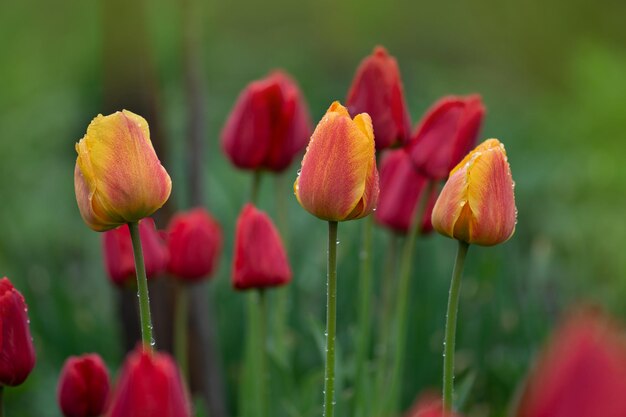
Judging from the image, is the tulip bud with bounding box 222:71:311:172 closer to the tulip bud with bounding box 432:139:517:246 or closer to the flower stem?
the flower stem

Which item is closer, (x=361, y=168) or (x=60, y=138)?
(x=361, y=168)

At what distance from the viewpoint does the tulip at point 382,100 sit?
3.43 feet

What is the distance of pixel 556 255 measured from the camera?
8.31 ft

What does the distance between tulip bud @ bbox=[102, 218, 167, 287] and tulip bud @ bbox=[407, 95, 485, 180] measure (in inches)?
11.6

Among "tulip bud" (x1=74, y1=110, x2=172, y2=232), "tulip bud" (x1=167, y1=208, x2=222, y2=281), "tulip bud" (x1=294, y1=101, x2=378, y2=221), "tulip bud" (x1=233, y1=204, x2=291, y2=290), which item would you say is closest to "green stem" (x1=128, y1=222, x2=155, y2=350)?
"tulip bud" (x1=74, y1=110, x2=172, y2=232)

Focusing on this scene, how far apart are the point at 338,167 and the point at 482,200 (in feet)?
0.36

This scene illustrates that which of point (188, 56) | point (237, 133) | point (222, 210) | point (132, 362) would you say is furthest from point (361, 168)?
point (222, 210)

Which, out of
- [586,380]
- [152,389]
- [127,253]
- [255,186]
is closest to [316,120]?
[255,186]

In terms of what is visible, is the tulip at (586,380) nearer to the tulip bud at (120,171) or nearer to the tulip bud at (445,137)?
the tulip bud at (120,171)

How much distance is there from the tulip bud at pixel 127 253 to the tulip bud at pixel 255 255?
0.11 metres

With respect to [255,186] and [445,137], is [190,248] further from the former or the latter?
[445,137]

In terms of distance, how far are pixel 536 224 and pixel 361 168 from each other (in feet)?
7.10

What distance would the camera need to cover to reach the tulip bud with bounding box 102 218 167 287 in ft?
3.74

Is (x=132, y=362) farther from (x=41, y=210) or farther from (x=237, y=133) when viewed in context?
(x=41, y=210)
